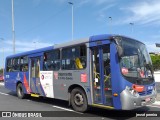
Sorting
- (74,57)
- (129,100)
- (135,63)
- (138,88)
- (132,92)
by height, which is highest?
(74,57)

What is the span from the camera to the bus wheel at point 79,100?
1075cm

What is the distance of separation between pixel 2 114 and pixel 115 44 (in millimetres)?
5219

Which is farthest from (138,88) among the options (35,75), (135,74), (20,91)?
(20,91)

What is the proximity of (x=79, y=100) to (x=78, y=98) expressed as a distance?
93 mm

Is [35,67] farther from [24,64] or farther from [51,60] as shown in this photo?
[51,60]

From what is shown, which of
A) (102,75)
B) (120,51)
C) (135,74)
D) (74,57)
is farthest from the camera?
(74,57)

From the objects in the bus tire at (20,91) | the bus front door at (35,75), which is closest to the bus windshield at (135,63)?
the bus front door at (35,75)

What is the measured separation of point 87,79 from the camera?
10.6 m

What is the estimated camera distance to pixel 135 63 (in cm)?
981

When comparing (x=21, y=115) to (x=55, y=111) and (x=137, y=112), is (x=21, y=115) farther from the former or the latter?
(x=137, y=112)

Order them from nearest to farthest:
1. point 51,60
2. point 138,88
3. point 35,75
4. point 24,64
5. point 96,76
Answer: point 138,88 → point 96,76 → point 51,60 → point 35,75 → point 24,64

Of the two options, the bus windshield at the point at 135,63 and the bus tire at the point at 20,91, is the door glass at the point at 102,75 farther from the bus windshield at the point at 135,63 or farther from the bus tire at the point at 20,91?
the bus tire at the point at 20,91

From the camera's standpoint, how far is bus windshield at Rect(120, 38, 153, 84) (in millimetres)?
9414

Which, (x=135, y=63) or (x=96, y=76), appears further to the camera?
(x=96, y=76)
